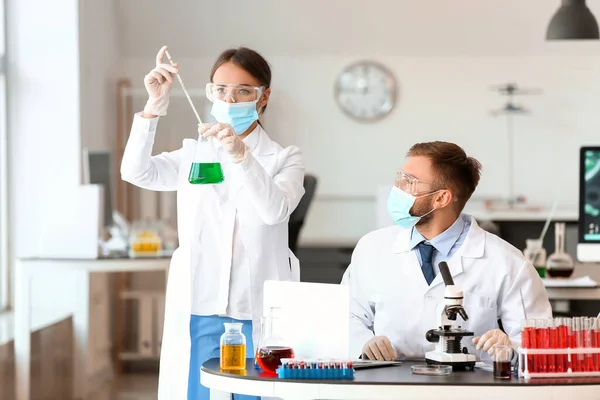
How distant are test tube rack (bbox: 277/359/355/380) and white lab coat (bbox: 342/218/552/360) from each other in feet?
1.36

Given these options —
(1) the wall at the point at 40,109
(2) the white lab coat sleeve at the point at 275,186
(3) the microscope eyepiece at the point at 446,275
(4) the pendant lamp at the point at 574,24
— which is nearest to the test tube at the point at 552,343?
(3) the microscope eyepiece at the point at 446,275

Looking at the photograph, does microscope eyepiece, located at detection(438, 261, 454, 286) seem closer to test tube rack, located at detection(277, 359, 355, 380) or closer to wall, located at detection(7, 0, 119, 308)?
test tube rack, located at detection(277, 359, 355, 380)

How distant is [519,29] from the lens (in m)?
6.99

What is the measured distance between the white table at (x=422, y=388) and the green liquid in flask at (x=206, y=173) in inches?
21.0

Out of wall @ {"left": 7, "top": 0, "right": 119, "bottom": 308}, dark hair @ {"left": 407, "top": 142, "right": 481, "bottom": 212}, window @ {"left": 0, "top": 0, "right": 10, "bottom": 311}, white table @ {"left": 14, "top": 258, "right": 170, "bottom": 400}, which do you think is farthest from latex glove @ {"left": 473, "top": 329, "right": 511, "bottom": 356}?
window @ {"left": 0, "top": 0, "right": 10, "bottom": 311}

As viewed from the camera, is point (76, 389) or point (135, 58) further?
point (135, 58)

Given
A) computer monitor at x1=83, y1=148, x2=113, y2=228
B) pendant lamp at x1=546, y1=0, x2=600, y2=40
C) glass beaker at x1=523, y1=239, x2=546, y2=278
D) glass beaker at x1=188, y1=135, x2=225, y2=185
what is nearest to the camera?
glass beaker at x1=188, y1=135, x2=225, y2=185

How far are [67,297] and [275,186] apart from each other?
10.2ft

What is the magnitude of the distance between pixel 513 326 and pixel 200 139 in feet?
2.62

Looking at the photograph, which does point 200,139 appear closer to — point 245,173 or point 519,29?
point 245,173

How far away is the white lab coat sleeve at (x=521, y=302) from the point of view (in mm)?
2113

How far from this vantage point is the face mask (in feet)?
7.11

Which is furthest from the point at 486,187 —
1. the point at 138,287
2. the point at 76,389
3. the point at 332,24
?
the point at 76,389

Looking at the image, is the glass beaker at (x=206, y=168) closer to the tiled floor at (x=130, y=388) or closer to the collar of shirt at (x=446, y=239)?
the collar of shirt at (x=446, y=239)
